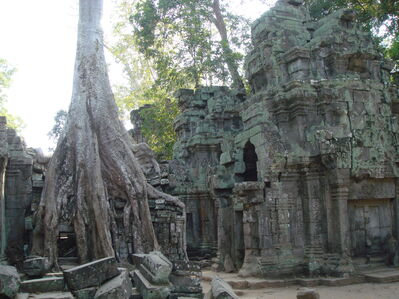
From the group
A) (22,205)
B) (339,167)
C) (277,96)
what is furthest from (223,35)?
(22,205)

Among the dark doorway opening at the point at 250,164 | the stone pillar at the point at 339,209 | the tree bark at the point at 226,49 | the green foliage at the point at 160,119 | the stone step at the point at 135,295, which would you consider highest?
the tree bark at the point at 226,49

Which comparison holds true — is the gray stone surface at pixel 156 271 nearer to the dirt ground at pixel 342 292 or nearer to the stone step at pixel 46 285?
the stone step at pixel 46 285

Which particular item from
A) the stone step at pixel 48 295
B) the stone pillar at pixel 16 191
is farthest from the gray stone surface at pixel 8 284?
the stone pillar at pixel 16 191

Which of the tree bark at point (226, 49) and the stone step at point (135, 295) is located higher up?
the tree bark at point (226, 49)

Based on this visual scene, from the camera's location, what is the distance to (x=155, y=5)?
622 inches

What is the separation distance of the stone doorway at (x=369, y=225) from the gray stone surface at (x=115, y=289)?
5.65 meters

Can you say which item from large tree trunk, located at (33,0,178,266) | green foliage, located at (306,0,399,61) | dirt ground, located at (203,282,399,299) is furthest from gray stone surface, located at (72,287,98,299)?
green foliage, located at (306,0,399,61)

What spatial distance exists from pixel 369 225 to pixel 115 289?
6.41 meters

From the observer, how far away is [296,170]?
28.8 ft

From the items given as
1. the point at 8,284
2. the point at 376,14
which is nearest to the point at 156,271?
the point at 8,284

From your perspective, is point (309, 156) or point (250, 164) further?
point (250, 164)

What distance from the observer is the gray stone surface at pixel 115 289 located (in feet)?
14.0

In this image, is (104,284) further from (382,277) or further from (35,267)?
(382,277)

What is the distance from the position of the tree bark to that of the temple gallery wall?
457 cm
